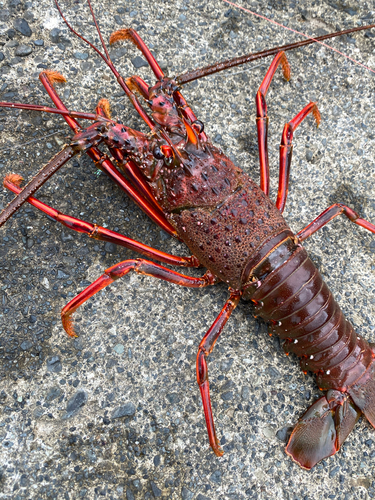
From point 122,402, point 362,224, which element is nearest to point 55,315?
point 122,402

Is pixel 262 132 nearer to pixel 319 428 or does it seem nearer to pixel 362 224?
pixel 362 224

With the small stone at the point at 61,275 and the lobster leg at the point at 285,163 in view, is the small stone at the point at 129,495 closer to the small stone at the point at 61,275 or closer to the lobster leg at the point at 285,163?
the small stone at the point at 61,275

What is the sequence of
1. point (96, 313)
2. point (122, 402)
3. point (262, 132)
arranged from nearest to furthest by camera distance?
point (122, 402)
point (96, 313)
point (262, 132)

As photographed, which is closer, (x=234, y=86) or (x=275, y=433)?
(x=275, y=433)

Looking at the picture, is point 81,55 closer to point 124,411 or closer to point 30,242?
point 30,242

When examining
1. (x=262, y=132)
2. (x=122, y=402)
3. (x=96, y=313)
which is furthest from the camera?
(x=262, y=132)

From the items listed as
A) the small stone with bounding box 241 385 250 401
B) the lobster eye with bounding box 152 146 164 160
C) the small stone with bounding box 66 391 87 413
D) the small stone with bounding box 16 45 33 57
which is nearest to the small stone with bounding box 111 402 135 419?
the small stone with bounding box 66 391 87 413

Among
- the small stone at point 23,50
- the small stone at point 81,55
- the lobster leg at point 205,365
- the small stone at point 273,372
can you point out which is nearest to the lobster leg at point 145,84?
the small stone at point 81,55

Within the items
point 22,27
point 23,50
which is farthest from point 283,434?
point 22,27
